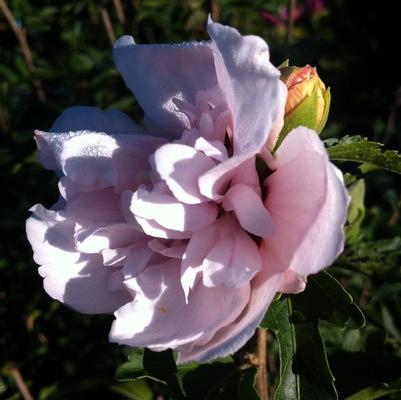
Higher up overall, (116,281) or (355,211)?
A: (116,281)

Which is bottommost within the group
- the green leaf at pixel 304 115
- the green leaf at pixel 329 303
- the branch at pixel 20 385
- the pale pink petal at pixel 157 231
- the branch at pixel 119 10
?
the branch at pixel 20 385

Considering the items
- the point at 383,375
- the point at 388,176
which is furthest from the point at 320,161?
the point at 388,176

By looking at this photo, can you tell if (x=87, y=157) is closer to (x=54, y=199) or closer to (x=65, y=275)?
(x=65, y=275)

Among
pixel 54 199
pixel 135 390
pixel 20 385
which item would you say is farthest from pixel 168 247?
pixel 20 385

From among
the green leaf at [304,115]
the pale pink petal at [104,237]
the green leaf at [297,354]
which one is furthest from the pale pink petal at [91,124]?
the green leaf at [297,354]

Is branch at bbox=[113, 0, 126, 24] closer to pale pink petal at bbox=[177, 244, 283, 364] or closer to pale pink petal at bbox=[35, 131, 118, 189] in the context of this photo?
pale pink petal at bbox=[35, 131, 118, 189]

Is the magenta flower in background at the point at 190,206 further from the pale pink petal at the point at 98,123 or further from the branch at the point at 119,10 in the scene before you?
the branch at the point at 119,10

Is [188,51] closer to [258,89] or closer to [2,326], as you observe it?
[258,89]
